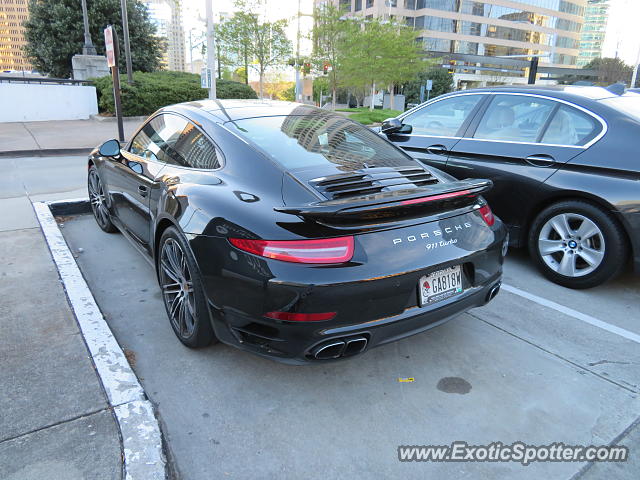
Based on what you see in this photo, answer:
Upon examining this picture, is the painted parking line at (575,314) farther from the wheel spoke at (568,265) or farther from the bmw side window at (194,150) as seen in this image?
the bmw side window at (194,150)

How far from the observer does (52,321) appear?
322 centimetres

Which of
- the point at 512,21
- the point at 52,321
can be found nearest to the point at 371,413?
the point at 52,321

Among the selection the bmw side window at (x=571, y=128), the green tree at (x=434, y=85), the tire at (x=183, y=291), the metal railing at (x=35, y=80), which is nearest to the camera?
the tire at (x=183, y=291)

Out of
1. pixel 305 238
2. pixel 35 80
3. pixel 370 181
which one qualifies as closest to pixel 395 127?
pixel 370 181

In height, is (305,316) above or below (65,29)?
below

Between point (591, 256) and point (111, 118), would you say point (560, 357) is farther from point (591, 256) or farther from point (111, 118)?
point (111, 118)

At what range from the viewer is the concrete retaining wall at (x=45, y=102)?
1645 centimetres

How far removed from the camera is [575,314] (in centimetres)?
371

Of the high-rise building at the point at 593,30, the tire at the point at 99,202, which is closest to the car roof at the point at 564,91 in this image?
the tire at the point at 99,202

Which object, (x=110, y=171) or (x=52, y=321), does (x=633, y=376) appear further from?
(x=110, y=171)

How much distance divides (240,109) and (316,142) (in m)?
0.75

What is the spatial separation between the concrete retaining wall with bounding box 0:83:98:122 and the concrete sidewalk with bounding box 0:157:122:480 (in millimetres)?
15146

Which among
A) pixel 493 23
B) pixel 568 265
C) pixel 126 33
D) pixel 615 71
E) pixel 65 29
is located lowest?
pixel 568 265

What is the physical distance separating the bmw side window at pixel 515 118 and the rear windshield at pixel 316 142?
66.0 inches
